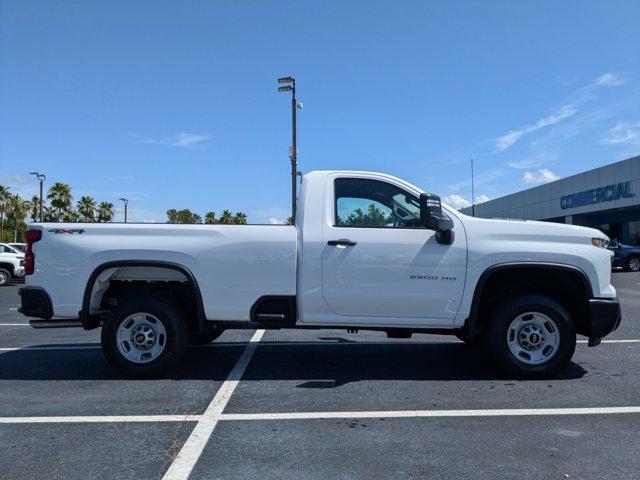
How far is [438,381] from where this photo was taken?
5.60 meters

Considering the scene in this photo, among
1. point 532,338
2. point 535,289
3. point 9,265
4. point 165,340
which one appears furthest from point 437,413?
point 9,265

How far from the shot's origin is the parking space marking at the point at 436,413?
4449 mm

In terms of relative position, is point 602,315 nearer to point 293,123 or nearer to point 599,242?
point 599,242

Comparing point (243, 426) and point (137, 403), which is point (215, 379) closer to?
point (137, 403)

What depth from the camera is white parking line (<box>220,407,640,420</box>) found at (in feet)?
14.6

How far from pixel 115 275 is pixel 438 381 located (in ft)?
A: 11.8

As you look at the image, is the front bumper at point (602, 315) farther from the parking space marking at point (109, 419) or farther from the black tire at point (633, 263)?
the black tire at point (633, 263)

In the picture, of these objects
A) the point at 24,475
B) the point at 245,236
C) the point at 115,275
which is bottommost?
the point at 24,475

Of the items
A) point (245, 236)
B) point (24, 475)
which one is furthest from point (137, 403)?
point (245, 236)

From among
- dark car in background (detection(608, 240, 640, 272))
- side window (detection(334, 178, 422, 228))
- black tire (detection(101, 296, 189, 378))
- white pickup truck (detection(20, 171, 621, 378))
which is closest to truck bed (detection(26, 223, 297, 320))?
white pickup truck (detection(20, 171, 621, 378))

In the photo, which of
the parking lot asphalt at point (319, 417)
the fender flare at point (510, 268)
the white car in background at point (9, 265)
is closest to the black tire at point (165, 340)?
the parking lot asphalt at point (319, 417)

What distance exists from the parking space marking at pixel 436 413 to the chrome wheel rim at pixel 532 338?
962mm

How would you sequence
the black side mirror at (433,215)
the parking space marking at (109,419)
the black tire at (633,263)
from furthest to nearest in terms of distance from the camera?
the black tire at (633,263) → the black side mirror at (433,215) → the parking space marking at (109,419)

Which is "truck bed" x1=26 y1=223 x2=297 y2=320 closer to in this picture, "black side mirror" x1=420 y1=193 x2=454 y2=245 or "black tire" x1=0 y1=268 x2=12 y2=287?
"black side mirror" x1=420 y1=193 x2=454 y2=245
